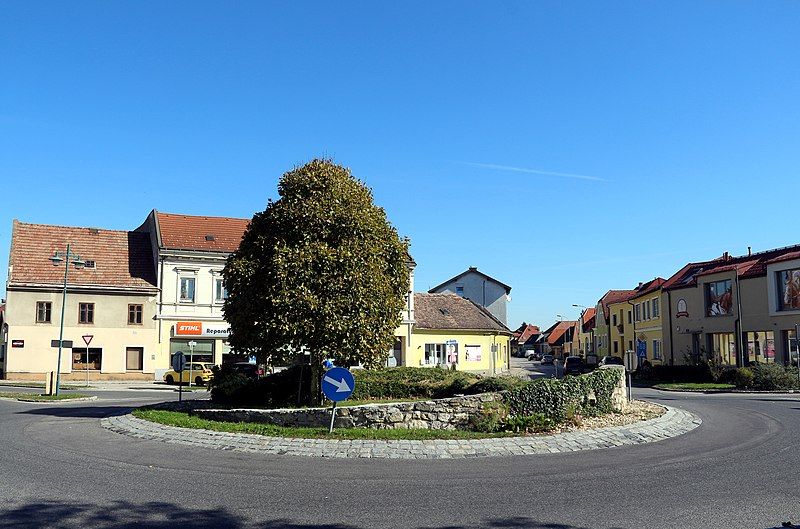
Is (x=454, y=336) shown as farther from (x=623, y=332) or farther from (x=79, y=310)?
(x=79, y=310)

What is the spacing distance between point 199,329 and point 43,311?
9.30m

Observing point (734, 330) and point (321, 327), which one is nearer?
point (321, 327)

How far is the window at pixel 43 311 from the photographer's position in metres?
42.0

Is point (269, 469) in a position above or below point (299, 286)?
below

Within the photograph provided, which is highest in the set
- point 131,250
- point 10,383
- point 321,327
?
point 131,250

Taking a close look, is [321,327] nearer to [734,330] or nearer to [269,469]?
[269,469]

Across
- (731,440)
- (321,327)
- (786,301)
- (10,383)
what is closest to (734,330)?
(786,301)

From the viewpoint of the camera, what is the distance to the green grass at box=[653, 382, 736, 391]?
116 ft

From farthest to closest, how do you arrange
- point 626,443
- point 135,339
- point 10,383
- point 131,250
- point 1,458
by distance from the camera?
point 131,250, point 135,339, point 10,383, point 626,443, point 1,458

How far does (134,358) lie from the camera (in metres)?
44.1

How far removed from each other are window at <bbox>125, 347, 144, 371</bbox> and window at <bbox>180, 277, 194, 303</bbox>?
4.19 metres

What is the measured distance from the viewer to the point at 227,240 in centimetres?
4825

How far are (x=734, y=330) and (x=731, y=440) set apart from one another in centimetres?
3242

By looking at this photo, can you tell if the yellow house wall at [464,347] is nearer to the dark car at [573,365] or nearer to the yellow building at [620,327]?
the dark car at [573,365]
